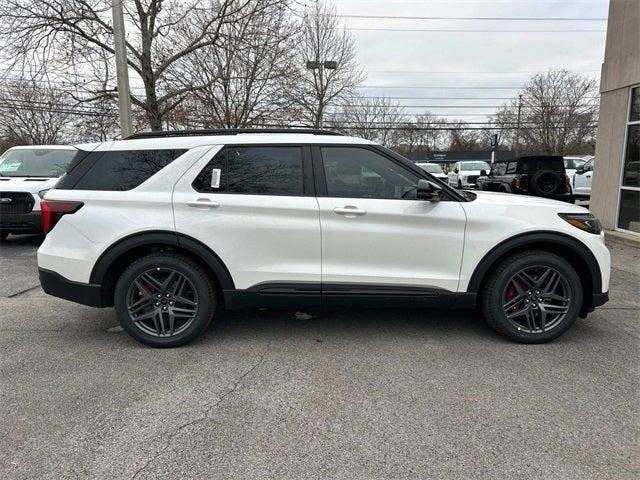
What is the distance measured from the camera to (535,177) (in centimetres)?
1157

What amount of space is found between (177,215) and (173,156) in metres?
0.52

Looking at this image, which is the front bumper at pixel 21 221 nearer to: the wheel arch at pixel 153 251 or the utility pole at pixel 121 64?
the utility pole at pixel 121 64

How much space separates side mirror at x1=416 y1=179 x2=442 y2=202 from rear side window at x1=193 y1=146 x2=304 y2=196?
0.96 meters

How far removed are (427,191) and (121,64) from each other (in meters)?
8.39

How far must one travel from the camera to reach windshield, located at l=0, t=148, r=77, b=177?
896 centimetres

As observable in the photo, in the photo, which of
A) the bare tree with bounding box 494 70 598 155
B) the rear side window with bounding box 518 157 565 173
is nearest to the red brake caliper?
the rear side window with bounding box 518 157 565 173

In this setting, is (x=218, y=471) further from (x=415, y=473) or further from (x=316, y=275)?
(x=316, y=275)

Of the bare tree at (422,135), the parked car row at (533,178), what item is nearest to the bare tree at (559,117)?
the bare tree at (422,135)

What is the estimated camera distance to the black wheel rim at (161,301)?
12.5ft

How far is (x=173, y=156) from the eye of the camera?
12.5 ft

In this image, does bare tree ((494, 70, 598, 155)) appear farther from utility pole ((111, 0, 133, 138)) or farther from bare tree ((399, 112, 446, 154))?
utility pole ((111, 0, 133, 138))

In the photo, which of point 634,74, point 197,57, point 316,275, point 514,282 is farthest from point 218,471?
point 197,57

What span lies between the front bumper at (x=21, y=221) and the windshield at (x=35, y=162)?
3.86 ft

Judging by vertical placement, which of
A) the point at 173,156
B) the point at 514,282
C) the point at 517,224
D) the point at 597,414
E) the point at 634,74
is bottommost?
the point at 597,414
